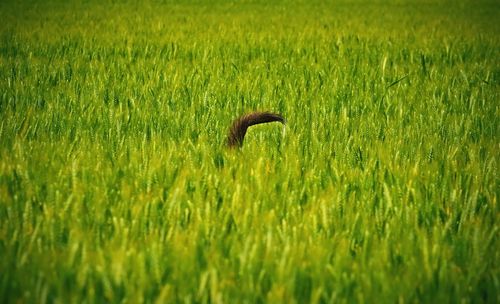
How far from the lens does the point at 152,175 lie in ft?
6.13

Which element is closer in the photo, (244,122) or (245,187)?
(245,187)

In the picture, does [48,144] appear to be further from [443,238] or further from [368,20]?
[368,20]

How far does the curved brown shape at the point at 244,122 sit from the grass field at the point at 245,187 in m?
0.05

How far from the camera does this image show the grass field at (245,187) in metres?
1.24

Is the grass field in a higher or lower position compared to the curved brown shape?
lower

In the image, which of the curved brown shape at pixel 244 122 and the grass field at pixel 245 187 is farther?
the curved brown shape at pixel 244 122

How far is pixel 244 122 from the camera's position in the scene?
6.88 ft

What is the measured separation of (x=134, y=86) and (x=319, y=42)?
10.2ft

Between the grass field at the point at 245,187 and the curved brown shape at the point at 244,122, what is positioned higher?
the curved brown shape at the point at 244,122

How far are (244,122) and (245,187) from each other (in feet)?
1.38

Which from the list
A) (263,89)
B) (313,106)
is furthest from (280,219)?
(263,89)

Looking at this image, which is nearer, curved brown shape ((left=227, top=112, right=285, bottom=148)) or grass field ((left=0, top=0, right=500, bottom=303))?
grass field ((left=0, top=0, right=500, bottom=303))

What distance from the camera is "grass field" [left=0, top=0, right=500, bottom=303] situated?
48.7 inches

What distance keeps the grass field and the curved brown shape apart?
55mm
